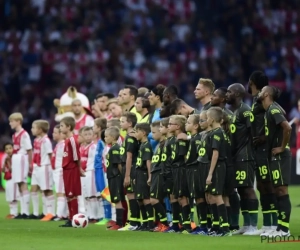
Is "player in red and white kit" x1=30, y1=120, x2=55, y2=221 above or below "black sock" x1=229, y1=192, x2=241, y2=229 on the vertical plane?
above

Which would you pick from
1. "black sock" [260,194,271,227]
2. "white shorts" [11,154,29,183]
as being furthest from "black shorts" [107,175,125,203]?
"white shorts" [11,154,29,183]

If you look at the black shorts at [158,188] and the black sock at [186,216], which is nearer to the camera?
the black sock at [186,216]

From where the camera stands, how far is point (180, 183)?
14375 millimetres

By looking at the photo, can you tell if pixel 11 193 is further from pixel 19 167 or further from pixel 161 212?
pixel 161 212

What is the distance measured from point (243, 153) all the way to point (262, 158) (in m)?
0.33

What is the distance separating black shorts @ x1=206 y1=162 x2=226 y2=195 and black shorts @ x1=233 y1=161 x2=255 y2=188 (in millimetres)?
312

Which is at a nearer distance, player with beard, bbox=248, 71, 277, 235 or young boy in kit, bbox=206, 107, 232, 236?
young boy in kit, bbox=206, 107, 232, 236

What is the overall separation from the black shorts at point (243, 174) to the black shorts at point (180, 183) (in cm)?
75

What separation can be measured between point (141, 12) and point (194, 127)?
58.9 ft

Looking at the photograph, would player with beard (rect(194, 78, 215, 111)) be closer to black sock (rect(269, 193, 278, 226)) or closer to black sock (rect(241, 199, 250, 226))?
black sock (rect(241, 199, 250, 226))

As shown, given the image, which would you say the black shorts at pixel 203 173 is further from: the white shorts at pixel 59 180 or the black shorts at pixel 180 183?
the white shorts at pixel 59 180

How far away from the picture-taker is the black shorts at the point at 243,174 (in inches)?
550

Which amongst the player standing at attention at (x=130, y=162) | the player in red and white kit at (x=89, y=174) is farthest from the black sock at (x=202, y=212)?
the player in red and white kit at (x=89, y=174)

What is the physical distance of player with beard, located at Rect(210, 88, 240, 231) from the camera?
14.0 meters
